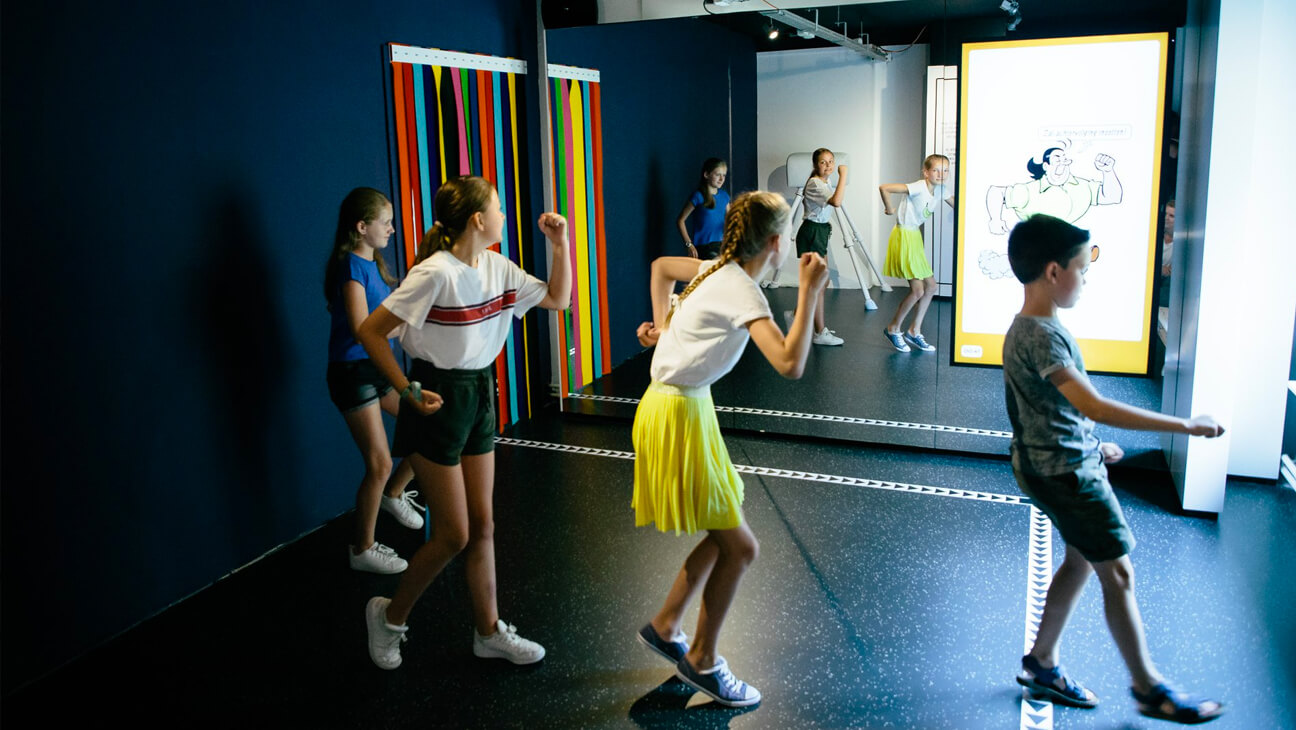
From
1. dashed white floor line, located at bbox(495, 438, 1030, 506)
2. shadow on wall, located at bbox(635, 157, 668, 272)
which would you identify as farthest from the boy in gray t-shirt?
shadow on wall, located at bbox(635, 157, 668, 272)

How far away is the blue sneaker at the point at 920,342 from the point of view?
5434 millimetres

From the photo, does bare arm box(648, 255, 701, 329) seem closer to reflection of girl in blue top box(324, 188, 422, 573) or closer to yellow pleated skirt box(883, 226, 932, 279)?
reflection of girl in blue top box(324, 188, 422, 573)

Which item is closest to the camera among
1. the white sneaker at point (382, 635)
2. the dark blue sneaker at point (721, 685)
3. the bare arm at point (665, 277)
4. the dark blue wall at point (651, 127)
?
the dark blue sneaker at point (721, 685)

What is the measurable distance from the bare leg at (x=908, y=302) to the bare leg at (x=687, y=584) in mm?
2609

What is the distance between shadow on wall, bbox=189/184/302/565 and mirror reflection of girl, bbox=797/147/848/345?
2614 millimetres

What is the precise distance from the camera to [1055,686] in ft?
9.07

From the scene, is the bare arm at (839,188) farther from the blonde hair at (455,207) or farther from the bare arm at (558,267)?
the blonde hair at (455,207)

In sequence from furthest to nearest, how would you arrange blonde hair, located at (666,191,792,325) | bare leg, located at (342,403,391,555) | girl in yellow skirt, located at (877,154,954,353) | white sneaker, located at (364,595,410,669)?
girl in yellow skirt, located at (877,154,954,353) → bare leg, located at (342,403,391,555) → white sneaker, located at (364,595,410,669) → blonde hair, located at (666,191,792,325)

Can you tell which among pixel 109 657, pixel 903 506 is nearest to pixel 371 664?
pixel 109 657

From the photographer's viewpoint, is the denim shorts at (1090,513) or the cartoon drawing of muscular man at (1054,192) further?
the cartoon drawing of muscular man at (1054,192)

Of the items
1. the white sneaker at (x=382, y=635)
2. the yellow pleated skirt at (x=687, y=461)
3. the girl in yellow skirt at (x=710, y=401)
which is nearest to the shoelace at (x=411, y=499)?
the white sneaker at (x=382, y=635)

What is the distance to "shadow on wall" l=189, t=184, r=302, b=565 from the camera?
141 inches

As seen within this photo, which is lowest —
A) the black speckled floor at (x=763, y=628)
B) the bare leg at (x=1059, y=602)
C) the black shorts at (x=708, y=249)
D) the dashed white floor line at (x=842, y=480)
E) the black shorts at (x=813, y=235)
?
the black speckled floor at (x=763, y=628)

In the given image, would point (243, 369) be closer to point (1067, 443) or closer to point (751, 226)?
point (751, 226)
